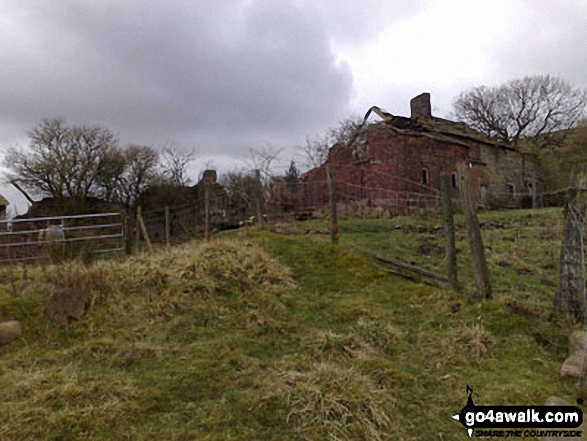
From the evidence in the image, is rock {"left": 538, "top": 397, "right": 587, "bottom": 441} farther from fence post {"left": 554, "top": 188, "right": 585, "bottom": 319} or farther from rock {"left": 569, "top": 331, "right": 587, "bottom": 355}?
fence post {"left": 554, "top": 188, "right": 585, "bottom": 319}

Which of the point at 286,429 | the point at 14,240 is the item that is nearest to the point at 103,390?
the point at 286,429

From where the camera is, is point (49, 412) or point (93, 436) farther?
point (49, 412)

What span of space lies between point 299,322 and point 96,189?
26.6m

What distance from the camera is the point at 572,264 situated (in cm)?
470

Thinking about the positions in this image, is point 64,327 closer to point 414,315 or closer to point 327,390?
point 327,390

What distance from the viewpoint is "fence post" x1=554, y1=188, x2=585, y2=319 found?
4.66 m

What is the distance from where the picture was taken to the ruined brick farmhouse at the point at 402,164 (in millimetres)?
19047

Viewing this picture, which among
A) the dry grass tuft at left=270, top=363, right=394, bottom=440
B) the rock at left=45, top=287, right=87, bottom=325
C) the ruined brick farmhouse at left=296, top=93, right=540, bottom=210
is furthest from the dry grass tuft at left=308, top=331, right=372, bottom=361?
the ruined brick farmhouse at left=296, top=93, right=540, bottom=210

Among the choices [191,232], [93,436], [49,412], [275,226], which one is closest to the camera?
[93,436]

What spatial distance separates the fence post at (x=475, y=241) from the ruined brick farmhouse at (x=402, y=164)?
1148 cm

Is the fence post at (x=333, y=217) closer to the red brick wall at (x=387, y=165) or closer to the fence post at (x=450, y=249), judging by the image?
the fence post at (x=450, y=249)

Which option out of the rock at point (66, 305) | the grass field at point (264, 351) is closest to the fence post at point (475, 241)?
the grass field at point (264, 351)

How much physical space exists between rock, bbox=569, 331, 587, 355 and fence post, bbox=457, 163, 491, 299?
4.24 feet

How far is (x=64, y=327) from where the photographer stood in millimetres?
4848
